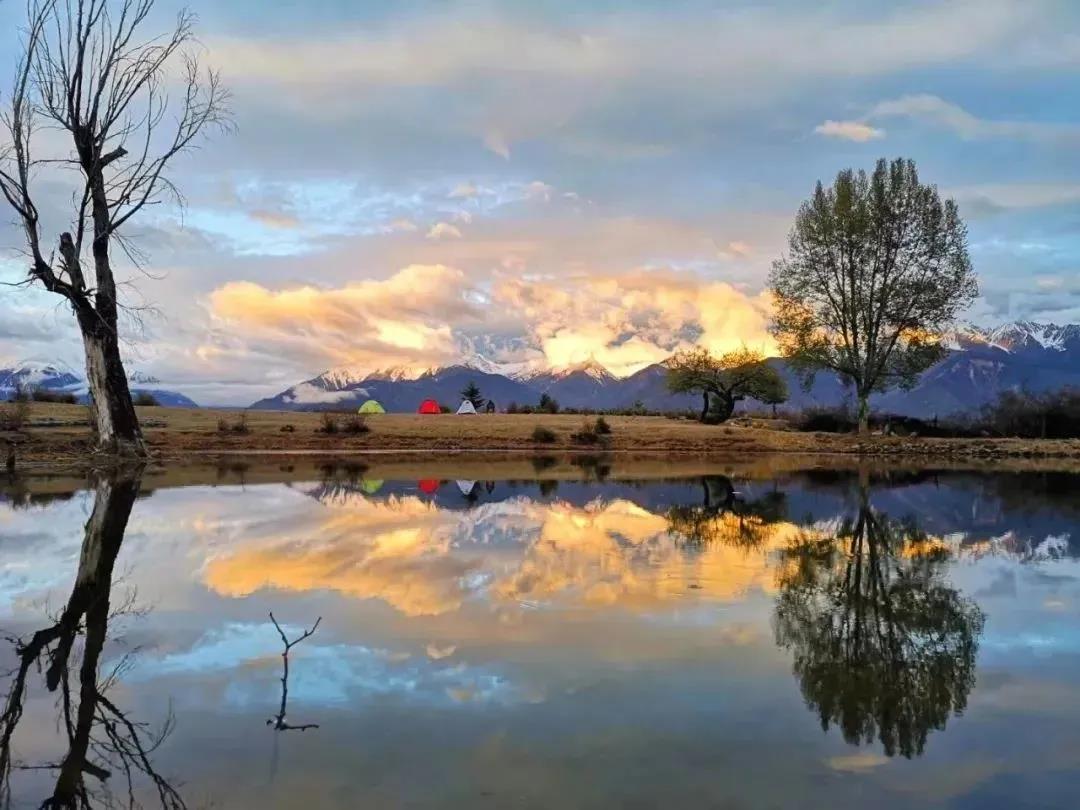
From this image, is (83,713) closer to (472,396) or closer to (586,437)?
(586,437)

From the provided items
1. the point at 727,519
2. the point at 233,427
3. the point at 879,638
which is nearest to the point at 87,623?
the point at 879,638

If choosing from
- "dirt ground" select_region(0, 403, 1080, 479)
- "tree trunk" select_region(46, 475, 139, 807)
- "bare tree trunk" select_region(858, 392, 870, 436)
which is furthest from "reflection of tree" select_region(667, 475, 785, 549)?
"bare tree trunk" select_region(858, 392, 870, 436)

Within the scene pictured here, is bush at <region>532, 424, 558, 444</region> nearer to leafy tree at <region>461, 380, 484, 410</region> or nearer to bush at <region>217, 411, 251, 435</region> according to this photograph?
bush at <region>217, 411, 251, 435</region>

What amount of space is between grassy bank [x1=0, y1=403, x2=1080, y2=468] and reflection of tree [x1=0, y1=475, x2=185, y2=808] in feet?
87.3

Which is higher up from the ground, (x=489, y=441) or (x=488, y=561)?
(x=489, y=441)

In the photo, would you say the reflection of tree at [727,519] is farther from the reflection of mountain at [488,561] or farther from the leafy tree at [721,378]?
the leafy tree at [721,378]

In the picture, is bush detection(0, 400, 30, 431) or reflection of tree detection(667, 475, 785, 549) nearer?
reflection of tree detection(667, 475, 785, 549)

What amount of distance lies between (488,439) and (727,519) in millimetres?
26949

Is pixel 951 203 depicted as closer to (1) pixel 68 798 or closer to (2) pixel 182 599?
(2) pixel 182 599

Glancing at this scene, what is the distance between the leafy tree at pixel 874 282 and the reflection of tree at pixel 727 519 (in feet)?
88.0

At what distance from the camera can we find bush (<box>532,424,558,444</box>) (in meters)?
44.0

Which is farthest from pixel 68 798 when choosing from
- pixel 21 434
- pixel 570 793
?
pixel 21 434

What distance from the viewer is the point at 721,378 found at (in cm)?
6312

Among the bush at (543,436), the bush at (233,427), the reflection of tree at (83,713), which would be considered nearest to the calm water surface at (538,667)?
the reflection of tree at (83,713)
